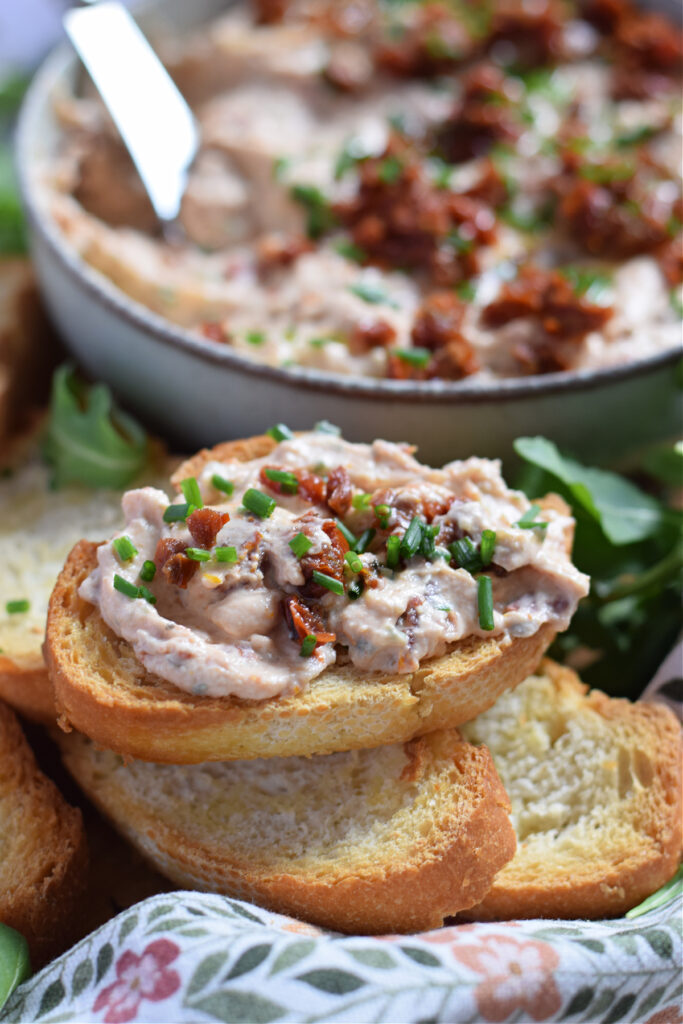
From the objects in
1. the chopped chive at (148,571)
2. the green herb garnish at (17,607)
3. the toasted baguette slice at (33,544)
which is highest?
the chopped chive at (148,571)

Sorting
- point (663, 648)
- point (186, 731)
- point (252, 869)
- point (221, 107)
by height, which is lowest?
point (663, 648)

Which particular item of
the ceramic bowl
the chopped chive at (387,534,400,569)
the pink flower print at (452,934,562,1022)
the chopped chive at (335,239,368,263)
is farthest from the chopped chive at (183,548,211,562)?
the chopped chive at (335,239,368,263)

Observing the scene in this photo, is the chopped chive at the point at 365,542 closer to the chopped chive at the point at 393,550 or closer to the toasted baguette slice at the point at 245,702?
the chopped chive at the point at 393,550

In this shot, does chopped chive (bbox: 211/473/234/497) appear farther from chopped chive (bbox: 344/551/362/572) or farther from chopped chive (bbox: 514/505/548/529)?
chopped chive (bbox: 514/505/548/529)

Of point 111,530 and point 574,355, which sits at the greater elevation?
point 574,355

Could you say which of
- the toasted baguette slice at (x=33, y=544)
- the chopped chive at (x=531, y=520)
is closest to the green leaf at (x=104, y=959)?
the toasted baguette slice at (x=33, y=544)

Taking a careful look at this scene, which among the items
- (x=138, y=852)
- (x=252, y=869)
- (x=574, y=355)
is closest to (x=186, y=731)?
(x=252, y=869)

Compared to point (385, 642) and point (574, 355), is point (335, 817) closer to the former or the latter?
point (385, 642)
